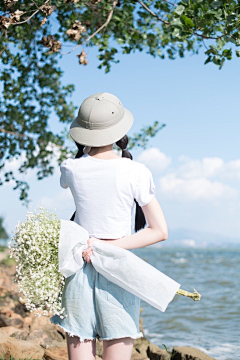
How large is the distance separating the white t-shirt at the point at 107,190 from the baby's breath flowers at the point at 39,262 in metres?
0.21

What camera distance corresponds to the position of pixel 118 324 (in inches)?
80.0

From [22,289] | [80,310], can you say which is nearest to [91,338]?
[80,310]

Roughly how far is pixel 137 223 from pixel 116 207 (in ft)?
1.04

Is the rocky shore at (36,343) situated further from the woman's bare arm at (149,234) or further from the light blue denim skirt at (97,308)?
the woman's bare arm at (149,234)

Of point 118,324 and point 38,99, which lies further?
point 38,99

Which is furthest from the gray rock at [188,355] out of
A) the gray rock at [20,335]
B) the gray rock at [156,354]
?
the gray rock at [20,335]

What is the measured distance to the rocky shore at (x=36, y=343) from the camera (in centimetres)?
360

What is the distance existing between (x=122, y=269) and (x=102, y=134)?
734 millimetres

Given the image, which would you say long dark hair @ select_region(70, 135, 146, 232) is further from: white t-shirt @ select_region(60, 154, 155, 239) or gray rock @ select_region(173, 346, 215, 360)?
gray rock @ select_region(173, 346, 215, 360)

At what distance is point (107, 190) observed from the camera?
6.76 feet

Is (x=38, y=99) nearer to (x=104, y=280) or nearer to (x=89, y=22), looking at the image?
(x=89, y=22)

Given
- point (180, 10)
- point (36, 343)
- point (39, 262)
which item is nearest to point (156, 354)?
point (36, 343)

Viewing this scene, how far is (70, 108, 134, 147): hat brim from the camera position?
2131mm

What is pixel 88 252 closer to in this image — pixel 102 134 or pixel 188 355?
pixel 102 134
